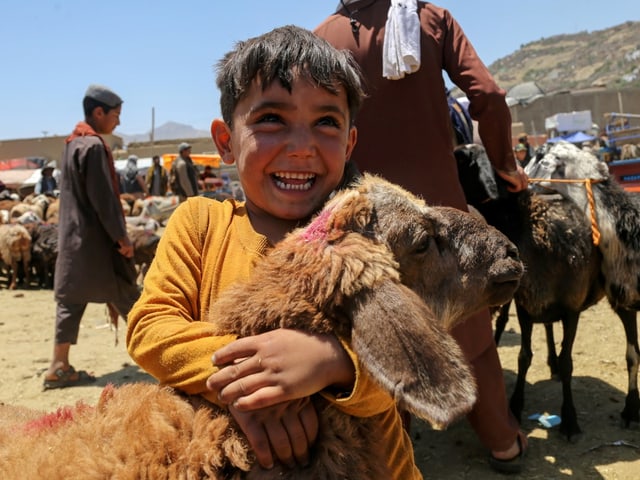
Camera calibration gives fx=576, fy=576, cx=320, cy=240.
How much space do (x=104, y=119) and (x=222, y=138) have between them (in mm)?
4401

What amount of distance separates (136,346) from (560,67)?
123331mm

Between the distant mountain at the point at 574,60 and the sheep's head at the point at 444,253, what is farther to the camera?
the distant mountain at the point at 574,60

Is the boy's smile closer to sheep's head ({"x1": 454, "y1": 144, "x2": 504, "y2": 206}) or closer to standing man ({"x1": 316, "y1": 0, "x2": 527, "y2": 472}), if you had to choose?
standing man ({"x1": 316, "y1": 0, "x2": 527, "y2": 472})

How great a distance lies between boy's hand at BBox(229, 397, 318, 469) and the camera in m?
1.48

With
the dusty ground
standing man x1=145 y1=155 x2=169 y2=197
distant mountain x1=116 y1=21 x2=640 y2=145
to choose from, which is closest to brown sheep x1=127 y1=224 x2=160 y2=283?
the dusty ground

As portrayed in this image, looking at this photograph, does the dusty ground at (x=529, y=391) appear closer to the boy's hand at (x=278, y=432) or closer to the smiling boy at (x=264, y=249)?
the smiling boy at (x=264, y=249)

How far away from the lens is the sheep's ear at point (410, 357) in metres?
1.33


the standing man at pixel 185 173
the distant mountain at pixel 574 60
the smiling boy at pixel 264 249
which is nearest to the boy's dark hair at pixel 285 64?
the smiling boy at pixel 264 249

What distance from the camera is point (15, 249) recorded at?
1230 cm

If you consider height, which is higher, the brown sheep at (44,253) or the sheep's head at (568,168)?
the sheep's head at (568,168)

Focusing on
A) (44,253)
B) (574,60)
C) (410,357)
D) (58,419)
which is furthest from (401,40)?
(574,60)

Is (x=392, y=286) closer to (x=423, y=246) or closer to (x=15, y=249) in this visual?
(x=423, y=246)

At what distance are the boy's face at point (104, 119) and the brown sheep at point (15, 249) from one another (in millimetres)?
7285

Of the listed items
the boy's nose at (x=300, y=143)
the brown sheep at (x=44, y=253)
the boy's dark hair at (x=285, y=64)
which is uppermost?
the boy's dark hair at (x=285, y=64)
